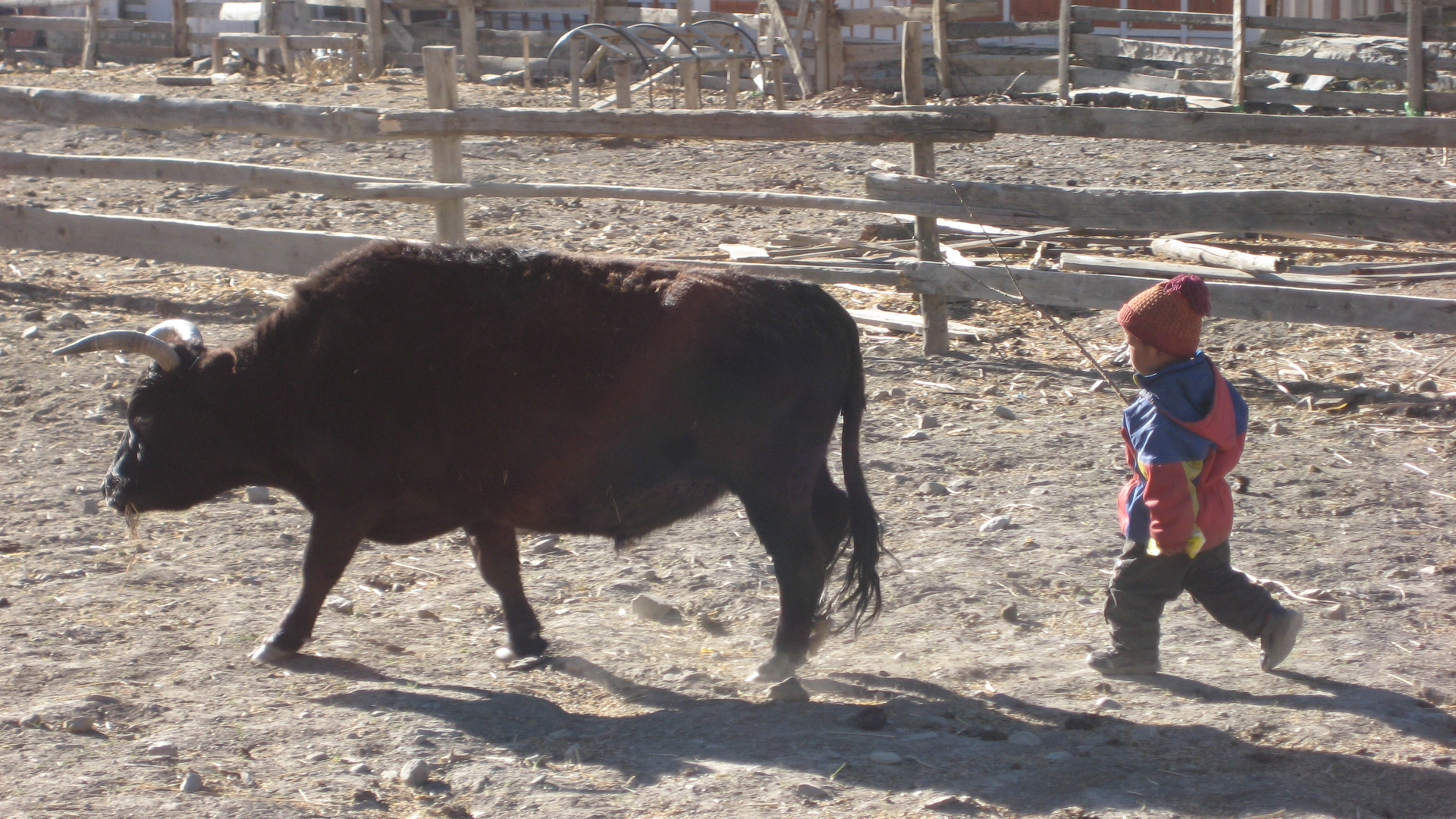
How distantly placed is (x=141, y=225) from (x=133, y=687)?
20.7 ft

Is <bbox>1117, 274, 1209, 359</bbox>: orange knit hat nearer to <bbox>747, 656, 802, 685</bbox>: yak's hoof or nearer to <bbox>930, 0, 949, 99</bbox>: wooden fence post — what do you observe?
<bbox>747, 656, 802, 685</bbox>: yak's hoof

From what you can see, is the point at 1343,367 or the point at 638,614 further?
the point at 1343,367

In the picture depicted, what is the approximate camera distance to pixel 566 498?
411 centimetres

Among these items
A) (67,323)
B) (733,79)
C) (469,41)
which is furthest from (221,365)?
(469,41)

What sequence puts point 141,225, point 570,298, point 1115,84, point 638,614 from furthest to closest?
1. point 1115,84
2. point 141,225
3. point 638,614
4. point 570,298

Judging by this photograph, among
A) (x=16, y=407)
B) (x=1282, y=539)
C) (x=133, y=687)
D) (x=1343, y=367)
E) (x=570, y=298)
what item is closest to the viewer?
(x=133, y=687)

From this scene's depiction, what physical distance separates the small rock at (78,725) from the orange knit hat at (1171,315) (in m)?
3.11

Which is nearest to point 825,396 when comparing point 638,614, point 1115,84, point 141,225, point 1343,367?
point 638,614

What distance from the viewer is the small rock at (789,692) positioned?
3.90 m

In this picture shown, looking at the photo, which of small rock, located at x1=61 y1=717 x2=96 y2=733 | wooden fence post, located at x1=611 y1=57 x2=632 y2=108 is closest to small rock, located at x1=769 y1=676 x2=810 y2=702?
small rock, located at x1=61 y1=717 x2=96 y2=733

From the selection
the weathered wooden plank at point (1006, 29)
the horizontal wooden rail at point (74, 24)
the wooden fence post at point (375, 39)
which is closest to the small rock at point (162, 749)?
the weathered wooden plank at point (1006, 29)

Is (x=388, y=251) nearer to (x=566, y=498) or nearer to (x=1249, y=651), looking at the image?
(x=566, y=498)

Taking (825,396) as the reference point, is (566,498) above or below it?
below

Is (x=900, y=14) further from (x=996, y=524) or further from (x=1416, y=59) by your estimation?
(x=996, y=524)
